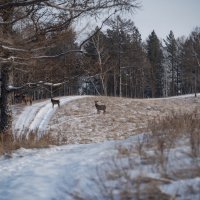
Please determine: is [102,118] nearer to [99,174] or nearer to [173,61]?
[99,174]

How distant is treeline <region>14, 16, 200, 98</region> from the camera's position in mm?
13727

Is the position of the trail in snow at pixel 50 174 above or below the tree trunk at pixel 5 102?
below

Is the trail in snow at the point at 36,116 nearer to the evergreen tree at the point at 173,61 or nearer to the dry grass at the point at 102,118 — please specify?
the dry grass at the point at 102,118

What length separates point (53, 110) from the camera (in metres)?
30.0

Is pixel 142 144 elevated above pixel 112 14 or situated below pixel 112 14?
below

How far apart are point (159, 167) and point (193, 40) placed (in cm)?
6535

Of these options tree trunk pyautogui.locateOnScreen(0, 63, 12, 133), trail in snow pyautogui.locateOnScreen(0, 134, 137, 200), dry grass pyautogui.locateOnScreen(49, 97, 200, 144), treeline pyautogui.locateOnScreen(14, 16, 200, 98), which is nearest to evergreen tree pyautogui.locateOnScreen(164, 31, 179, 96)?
treeline pyautogui.locateOnScreen(14, 16, 200, 98)

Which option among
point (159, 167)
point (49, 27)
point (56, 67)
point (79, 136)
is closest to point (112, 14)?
point (49, 27)

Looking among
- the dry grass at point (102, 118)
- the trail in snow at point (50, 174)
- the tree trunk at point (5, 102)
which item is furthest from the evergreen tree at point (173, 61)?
the trail in snow at point (50, 174)

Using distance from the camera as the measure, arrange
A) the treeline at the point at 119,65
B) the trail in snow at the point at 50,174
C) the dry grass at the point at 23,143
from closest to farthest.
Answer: the trail in snow at the point at 50,174 < the dry grass at the point at 23,143 < the treeline at the point at 119,65

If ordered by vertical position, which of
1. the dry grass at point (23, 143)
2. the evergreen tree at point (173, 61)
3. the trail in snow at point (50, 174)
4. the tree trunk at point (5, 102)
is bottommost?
the trail in snow at point (50, 174)

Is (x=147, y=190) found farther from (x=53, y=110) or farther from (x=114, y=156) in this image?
(x=53, y=110)

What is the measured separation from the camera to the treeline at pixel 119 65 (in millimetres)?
13727

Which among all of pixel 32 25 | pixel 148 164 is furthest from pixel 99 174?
pixel 32 25
